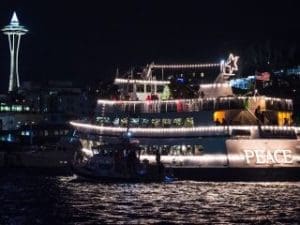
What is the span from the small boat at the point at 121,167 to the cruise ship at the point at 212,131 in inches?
63.1

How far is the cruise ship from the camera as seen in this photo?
219 ft

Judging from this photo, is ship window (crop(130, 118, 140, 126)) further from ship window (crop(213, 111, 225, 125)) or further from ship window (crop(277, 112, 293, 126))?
ship window (crop(277, 112, 293, 126))

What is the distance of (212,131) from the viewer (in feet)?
222

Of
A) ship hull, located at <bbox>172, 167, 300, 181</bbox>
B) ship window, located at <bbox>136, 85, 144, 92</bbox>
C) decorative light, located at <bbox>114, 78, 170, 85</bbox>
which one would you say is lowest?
ship hull, located at <bbox>172, 167, 300, 181</bbox>

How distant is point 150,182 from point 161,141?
24.6ft

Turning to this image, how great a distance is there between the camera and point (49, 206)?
4719 cm

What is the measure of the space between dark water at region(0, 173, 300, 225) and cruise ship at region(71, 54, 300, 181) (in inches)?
148

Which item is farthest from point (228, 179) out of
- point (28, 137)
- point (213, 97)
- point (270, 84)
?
point (28, 137)

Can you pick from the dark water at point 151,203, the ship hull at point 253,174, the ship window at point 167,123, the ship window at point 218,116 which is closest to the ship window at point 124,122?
the ship window at point 167,123

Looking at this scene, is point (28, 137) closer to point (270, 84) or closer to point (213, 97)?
point (270, 84)

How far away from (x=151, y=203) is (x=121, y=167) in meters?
18.4

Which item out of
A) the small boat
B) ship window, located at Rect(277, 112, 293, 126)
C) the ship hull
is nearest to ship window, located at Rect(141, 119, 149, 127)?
the small boat

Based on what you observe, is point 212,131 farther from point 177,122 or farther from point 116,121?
point 116,121

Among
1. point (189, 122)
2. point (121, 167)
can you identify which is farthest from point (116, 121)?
point (121, 167)
